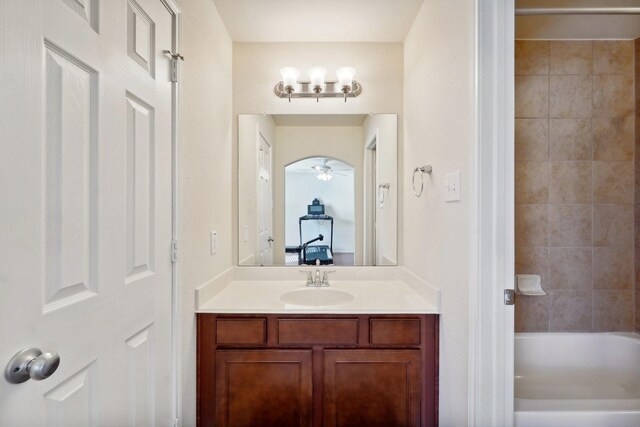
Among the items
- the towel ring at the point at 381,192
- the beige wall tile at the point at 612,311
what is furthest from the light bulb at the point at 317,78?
the beige wall tile at the point at 612,311

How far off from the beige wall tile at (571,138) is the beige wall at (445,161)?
36.3 inches

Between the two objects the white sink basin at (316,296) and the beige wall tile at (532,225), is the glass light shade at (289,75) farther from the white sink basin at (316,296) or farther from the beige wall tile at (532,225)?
the beige wall tile at (532,225)

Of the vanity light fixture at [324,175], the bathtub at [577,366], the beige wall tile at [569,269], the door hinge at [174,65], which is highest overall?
the door hinge at [174,65]

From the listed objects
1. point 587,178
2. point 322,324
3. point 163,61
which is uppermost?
point 163,61

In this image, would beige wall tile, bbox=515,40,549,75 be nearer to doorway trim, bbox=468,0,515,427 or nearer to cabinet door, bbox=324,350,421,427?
doorway trim, bbox=468,0,515,427

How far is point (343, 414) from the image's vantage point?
157 centimetres

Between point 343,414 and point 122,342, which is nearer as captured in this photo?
point 122,342

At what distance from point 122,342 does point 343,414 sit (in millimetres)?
1089

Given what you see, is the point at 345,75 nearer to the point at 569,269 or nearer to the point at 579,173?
the point at 579,173

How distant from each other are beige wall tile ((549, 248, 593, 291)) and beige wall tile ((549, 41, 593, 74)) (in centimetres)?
114

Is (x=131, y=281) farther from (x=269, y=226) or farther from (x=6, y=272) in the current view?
(x=269, y=226)

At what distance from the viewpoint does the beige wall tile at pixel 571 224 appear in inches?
80.5

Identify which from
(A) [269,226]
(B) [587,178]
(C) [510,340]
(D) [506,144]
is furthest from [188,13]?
(B) [587,178]

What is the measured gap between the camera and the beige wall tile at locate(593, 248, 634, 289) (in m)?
2.04
